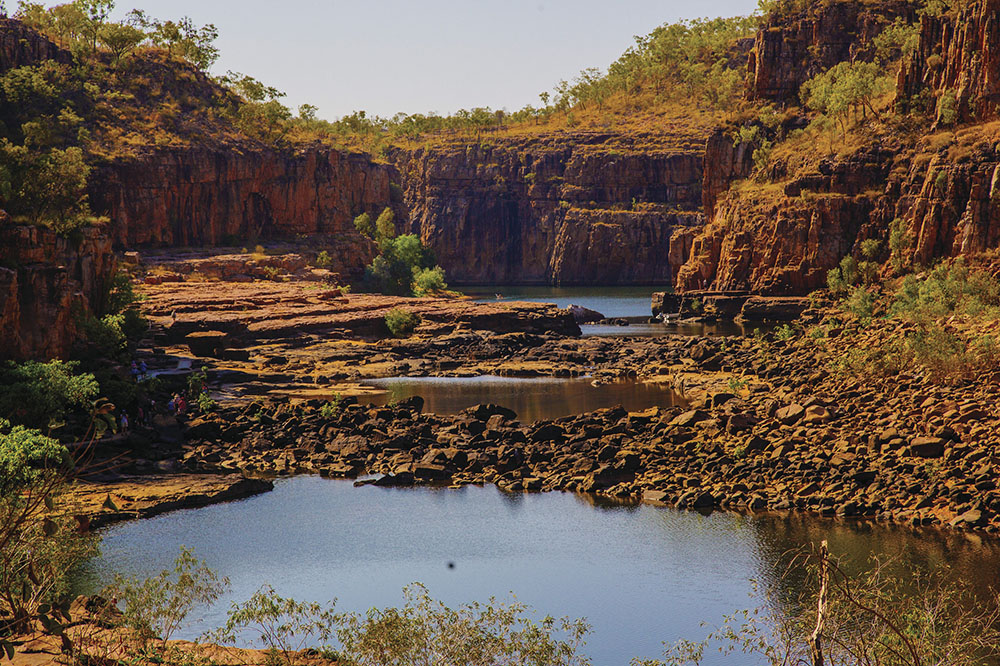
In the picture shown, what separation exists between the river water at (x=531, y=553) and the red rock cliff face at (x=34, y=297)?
11646 millimetres

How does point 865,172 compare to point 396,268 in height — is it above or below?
above

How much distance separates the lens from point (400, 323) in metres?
64.5

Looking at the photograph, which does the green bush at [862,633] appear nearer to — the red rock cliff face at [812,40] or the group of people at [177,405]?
the group of people at [177,405]

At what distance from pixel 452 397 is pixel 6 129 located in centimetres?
5151

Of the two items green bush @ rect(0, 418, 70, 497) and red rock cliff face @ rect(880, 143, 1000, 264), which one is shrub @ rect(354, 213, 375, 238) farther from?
green bush @ rect(0, 418, 70, 497)

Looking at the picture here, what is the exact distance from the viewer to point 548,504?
29109 mm

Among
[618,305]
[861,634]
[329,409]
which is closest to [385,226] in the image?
[618,305]

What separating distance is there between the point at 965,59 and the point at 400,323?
41.2 metres

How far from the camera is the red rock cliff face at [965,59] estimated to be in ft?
206

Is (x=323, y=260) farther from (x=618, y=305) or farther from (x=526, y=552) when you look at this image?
(x=526, y=552)

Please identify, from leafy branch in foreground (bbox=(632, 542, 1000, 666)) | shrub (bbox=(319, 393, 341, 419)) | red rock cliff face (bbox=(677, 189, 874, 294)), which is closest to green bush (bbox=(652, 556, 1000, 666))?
leafy branch in foreground (bbox=(632, 542, 1000, 666))

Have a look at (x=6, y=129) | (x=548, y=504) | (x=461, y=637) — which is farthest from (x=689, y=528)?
(x=6, y=129)

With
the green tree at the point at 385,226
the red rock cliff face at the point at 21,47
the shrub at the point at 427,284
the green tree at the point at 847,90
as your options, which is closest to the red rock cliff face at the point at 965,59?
the green tree at the point at 847,90

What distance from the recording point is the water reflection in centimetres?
4372
